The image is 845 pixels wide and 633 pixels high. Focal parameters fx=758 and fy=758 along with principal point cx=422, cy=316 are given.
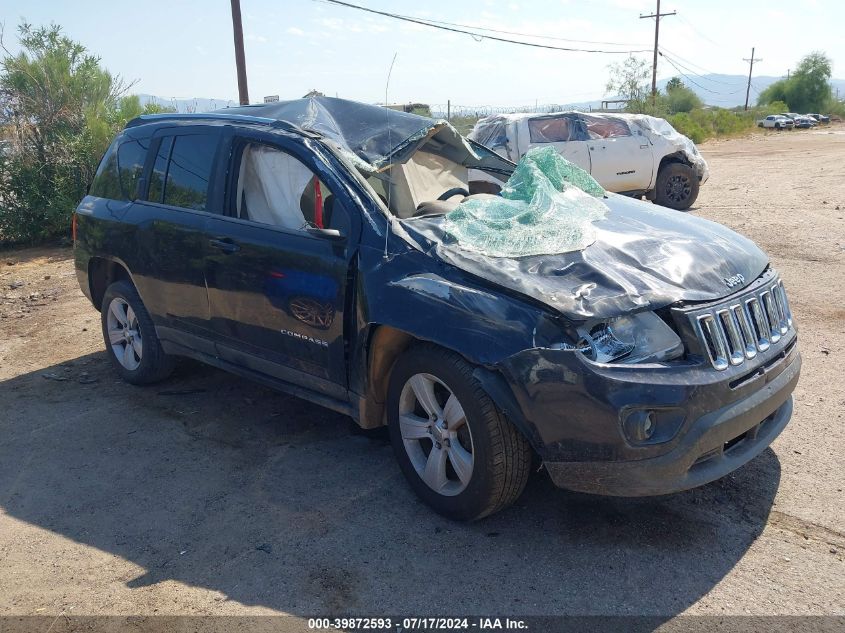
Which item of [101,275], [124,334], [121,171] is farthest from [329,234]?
[101,275]

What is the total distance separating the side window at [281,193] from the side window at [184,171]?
32 centimetres

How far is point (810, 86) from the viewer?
85000mm

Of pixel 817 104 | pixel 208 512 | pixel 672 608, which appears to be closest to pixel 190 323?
pixel 208 512

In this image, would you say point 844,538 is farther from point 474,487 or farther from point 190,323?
point 190,323

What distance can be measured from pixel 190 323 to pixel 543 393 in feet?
9.35

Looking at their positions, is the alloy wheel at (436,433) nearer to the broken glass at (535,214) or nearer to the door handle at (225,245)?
the broken glass at (535,214)

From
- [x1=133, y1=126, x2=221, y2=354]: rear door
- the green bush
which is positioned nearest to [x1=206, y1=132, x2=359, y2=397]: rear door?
A: [x1=133, y1=126, x2=221, y2=354]: rear door

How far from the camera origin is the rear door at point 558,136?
12.5 meters

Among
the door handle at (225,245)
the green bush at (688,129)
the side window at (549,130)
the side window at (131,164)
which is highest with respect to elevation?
the side window at (131,164)

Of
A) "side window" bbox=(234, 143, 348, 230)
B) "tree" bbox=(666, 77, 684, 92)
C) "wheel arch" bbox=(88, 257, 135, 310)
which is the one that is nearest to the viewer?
"side window" bbox=(234, 143, 348, 230)

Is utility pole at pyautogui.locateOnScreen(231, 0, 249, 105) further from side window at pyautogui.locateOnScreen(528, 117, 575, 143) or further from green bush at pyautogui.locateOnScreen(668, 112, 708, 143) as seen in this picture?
green bush at pyautogui.locateOnScreen(668, 112, 708, 143)

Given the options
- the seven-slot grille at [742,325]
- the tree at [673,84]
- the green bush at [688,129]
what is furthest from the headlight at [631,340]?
the tree at [673,84]

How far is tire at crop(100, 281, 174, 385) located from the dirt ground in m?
0.24

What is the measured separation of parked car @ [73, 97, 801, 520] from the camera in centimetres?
317
